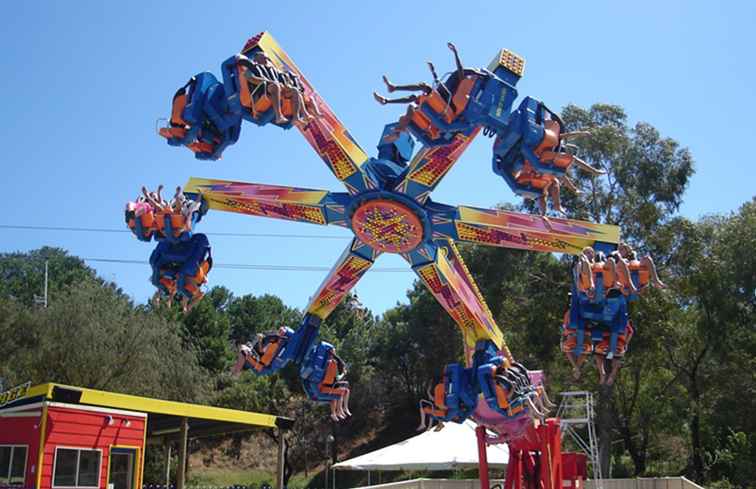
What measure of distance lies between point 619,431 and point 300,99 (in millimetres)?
31439

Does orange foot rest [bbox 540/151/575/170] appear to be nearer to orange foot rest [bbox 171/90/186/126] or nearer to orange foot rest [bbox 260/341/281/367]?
orange foot rest [bbox 171/90/186/126]

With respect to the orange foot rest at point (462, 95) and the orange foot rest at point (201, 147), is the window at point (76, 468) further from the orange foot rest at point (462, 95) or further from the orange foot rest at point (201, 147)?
the orange foot rest at point (462, 95)

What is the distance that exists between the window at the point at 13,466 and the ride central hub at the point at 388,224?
761 centimetres

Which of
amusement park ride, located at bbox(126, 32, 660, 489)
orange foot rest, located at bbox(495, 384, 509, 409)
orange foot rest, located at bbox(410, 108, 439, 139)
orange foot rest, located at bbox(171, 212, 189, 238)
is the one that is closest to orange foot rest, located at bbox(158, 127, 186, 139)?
amusement park ride, located at bbox(126, 32, 660, 489)

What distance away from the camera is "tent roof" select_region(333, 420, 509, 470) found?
24734mm

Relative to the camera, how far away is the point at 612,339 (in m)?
11.0

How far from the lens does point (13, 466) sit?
575 inches

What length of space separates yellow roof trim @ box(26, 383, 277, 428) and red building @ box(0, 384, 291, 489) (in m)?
0.02

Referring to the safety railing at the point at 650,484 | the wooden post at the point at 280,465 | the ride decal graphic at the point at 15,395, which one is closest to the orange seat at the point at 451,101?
the ride decal graphic at the point at 15,395

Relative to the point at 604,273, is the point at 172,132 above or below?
above

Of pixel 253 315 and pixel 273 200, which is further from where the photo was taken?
pixel 253 315

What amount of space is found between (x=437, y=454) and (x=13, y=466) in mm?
13976

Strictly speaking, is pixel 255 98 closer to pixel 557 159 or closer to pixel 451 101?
pixel 451 101

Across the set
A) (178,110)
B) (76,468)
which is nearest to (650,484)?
(76,468)
